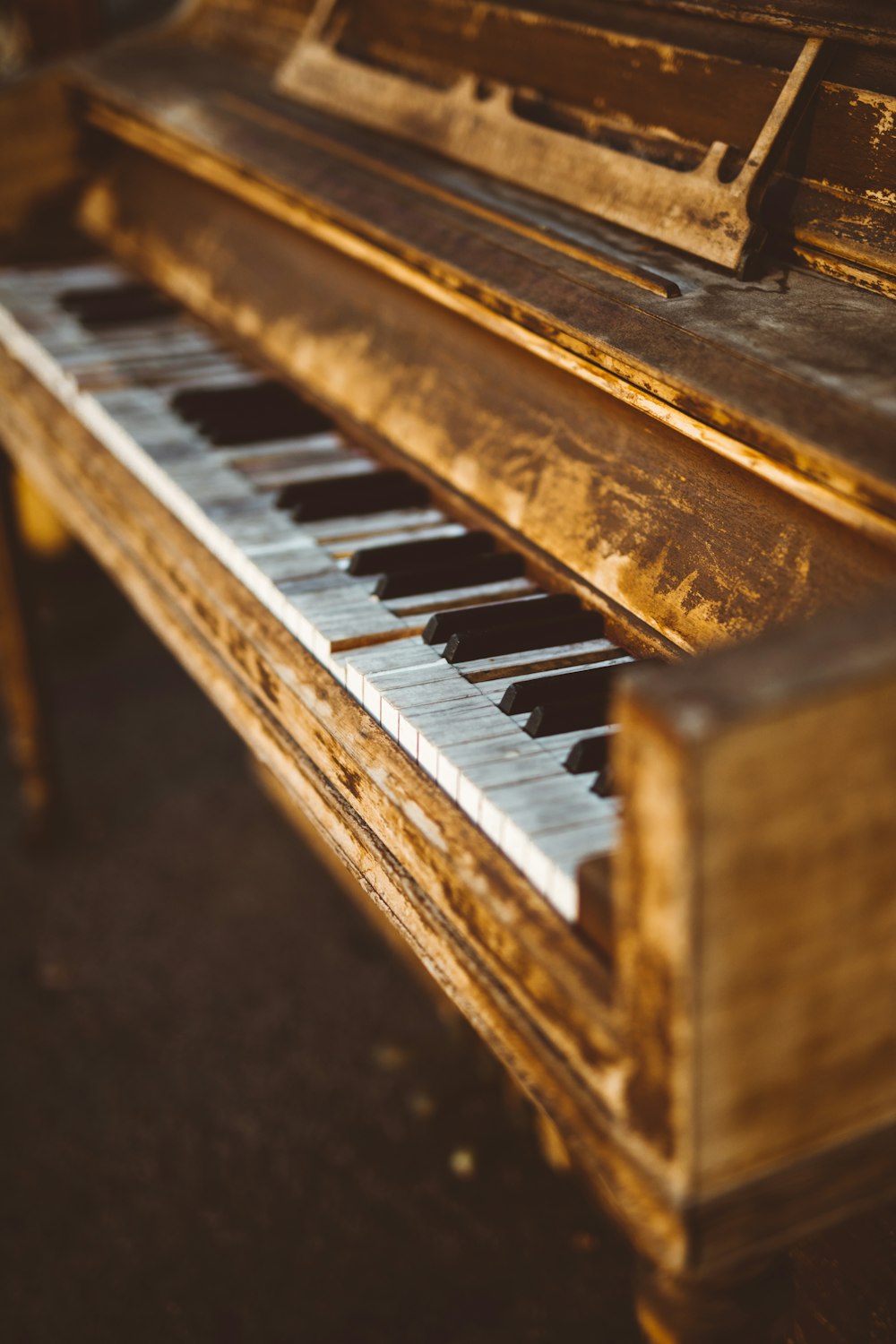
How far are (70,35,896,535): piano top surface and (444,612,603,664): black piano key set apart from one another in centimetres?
28

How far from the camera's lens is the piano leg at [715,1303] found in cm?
90

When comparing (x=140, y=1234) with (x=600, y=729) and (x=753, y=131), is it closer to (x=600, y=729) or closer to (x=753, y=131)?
(x=600, y=729)

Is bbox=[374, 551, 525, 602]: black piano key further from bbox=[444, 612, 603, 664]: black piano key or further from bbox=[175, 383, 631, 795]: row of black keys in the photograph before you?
bbox=[444, 612, 603, 664]: black piano key

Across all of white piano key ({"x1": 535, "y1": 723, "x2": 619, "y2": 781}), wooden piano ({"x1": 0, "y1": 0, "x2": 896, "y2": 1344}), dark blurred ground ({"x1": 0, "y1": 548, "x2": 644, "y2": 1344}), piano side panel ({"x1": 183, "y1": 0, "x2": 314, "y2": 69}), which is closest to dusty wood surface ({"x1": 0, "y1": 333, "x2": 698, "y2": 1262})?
wooden piano ({"x1": 0, "y1": 0, "x2": 896, "y2": 1344})

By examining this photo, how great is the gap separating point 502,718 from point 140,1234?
4.61ft

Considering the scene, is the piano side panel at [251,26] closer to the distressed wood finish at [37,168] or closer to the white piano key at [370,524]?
Answer: the distressed wood finish at [37,168]

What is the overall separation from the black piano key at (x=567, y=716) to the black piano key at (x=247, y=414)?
91 centimetres

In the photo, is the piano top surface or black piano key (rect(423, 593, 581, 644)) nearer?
the piano top surface

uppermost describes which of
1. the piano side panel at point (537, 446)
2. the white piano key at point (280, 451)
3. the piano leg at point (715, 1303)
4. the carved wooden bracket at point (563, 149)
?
the carved wooden bracket at point (563, 149)

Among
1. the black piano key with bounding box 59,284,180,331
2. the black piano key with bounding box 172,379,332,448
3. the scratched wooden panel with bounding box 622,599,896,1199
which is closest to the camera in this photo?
the scratched wooden panel with bounding box 622,599,896,1199

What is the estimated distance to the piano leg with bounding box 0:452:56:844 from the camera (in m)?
2.70

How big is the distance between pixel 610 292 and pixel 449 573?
15.5 inches

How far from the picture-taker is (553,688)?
1.25 meters

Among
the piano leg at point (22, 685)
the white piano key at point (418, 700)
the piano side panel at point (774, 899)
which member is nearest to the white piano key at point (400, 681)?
the white piano key at point (418, 700)
